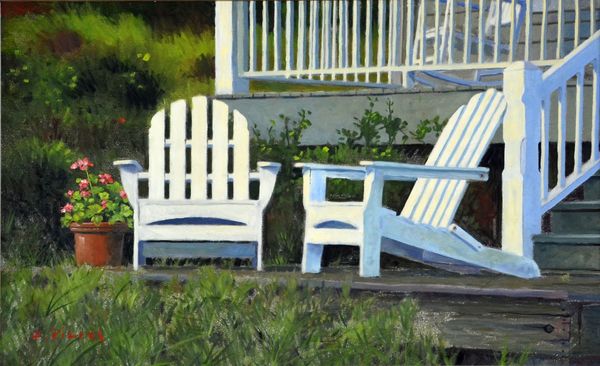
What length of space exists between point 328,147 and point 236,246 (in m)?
1.58

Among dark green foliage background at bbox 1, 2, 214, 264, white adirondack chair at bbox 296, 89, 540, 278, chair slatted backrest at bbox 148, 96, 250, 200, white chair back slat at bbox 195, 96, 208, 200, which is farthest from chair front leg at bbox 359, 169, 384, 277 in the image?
dark green foliage background at bbox 1, 2, 214, 264

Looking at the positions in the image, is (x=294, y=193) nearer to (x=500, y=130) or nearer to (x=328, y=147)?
(x=328, y=147)

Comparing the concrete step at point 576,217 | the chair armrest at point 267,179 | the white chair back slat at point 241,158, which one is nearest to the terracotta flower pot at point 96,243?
the white chair back slat at point 241,158

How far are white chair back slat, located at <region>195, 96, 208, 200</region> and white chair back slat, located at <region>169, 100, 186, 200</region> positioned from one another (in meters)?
0.06

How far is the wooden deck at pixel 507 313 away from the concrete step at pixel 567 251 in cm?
97

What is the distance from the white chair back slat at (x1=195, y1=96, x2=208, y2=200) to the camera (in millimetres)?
6477

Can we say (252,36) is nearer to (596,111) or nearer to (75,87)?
(75,87)

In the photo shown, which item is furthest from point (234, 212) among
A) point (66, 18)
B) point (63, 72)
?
point (66, 18)

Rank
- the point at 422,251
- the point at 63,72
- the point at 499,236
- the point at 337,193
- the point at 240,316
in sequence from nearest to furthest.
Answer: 1. the point at 240,316
2. the point at 422,251
3. the point at 337,193
4. the point at 499,236
5. the point at 63,72

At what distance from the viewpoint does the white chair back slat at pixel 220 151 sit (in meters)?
6.43

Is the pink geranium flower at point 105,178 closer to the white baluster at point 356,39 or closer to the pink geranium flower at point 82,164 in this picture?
Result: the pink geranium flower at point 82,164

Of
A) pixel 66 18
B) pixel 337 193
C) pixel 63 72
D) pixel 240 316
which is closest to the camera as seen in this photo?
pixel 240 316

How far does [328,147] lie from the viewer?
24.9ft

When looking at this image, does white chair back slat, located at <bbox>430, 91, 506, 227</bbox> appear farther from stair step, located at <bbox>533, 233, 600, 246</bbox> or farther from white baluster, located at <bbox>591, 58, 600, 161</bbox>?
white baluster, located at <bbox>591, 58, 600, 161</bbox>
